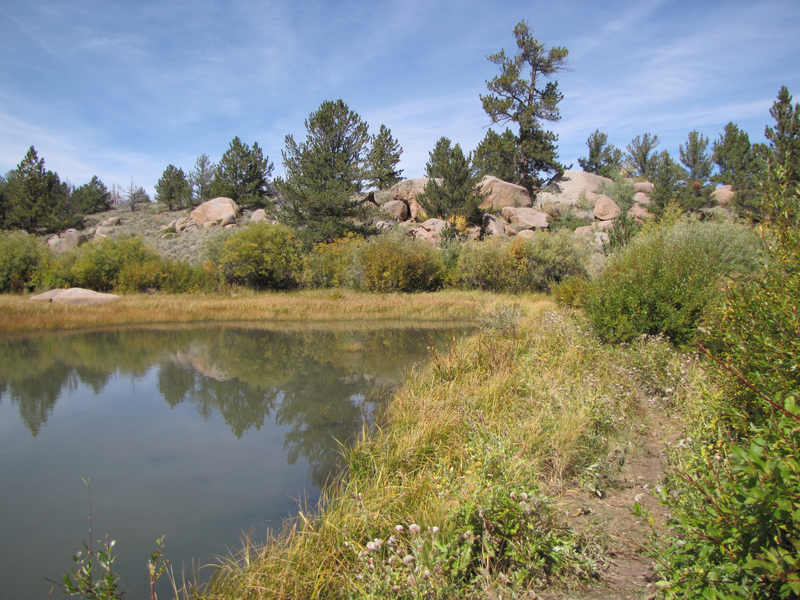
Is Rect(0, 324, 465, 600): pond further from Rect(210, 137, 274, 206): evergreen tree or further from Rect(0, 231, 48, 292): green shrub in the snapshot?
Rect(210, 137, 274, 206): evergreen tree

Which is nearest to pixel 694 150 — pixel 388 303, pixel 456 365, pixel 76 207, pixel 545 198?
pixel 545 198

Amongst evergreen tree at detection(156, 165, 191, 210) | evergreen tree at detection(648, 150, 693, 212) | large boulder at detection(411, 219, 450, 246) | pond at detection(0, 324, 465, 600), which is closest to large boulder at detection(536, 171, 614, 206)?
evergreen tree at detection(648, 150, 693, 212)

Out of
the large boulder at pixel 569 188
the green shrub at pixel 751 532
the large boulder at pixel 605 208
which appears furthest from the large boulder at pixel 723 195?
the green shrub at pixel 751 532

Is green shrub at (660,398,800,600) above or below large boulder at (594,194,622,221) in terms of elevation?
below

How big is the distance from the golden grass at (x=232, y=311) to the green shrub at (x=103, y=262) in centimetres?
568

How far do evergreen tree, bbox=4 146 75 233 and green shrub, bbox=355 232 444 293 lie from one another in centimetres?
3307

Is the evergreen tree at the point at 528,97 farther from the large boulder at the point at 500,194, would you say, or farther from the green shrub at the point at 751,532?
the green shrub at the point at 751,532

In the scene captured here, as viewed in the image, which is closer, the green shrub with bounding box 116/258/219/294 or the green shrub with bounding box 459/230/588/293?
the green shrub with bounding box 116/258/219/294

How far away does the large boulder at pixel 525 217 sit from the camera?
40.1 meters

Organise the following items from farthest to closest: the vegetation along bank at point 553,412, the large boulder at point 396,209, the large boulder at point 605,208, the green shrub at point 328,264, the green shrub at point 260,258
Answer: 1. the large boulder at point 396,209
2. the large boulder at point 605,208
3. the green shrub at point 328,264
4. the green shrub at point 260,258
5. the vegetation along bank at point 553,412

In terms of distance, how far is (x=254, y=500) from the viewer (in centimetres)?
595

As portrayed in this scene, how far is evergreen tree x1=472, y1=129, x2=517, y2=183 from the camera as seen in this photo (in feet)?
143

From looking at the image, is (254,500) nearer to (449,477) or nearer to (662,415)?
(449,477)

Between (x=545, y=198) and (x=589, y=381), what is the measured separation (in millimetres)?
41831
